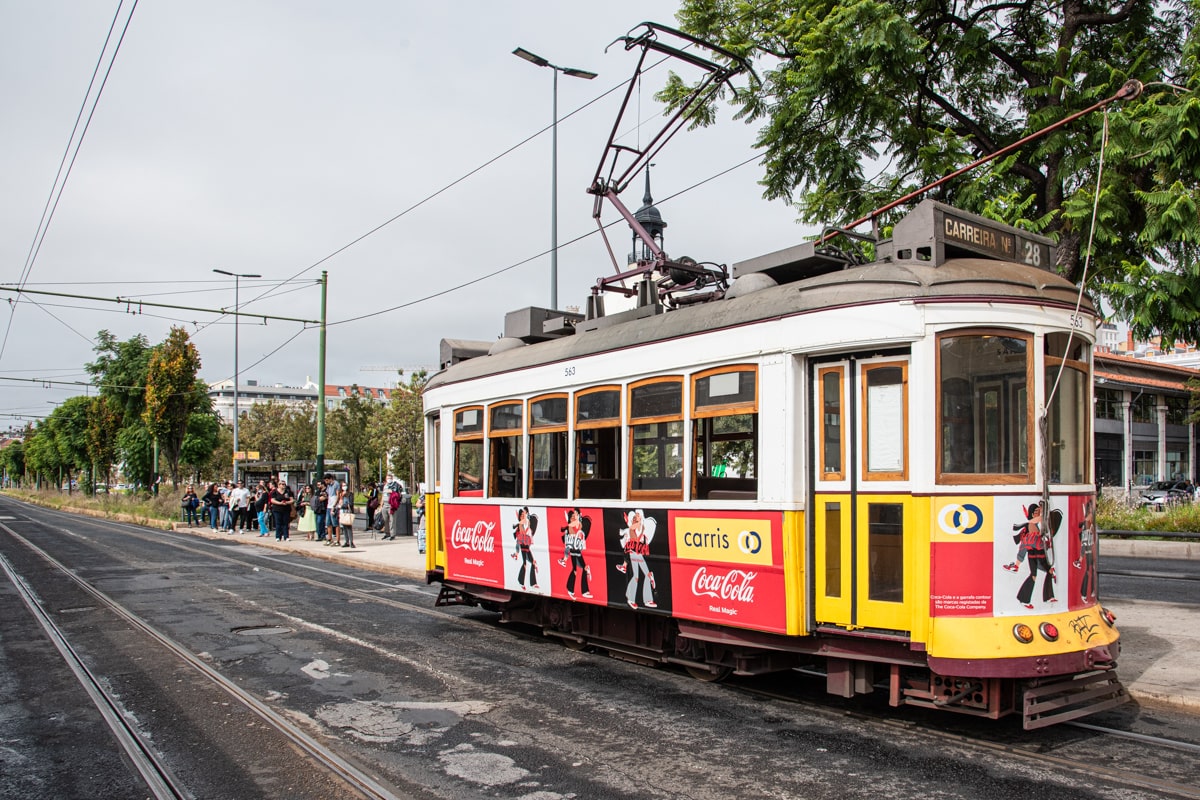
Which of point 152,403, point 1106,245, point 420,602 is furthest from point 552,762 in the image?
point 152,403

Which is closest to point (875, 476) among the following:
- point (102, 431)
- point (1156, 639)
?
point (1156, 639)

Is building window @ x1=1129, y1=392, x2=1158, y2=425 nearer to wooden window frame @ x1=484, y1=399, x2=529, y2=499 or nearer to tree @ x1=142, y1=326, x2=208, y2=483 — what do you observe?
tree @ x1=142, y1=326, x2=208, y2=483

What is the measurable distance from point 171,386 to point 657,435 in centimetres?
3420

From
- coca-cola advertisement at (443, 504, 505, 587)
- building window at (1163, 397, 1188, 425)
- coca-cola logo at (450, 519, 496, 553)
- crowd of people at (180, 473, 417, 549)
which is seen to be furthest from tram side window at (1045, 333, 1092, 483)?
building window at (1163, 397, 1188, 425)

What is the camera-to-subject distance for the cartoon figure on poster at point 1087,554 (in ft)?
20.6

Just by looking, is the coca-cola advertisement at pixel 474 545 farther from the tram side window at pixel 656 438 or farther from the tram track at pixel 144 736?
the tram track at pixel 144 736

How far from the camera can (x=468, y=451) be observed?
1089 centimetres

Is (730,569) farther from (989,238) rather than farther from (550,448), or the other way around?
(989,238)

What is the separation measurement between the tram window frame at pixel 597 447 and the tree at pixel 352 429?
5465 cm

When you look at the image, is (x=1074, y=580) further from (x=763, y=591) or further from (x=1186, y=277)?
(x=1186, y=277)

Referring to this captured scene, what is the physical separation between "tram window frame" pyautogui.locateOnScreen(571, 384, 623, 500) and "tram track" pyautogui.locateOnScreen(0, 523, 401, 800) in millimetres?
3304

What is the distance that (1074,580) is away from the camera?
6.18 m

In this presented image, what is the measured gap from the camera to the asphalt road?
5.28 meters

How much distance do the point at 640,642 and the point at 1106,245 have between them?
713 centimetres
